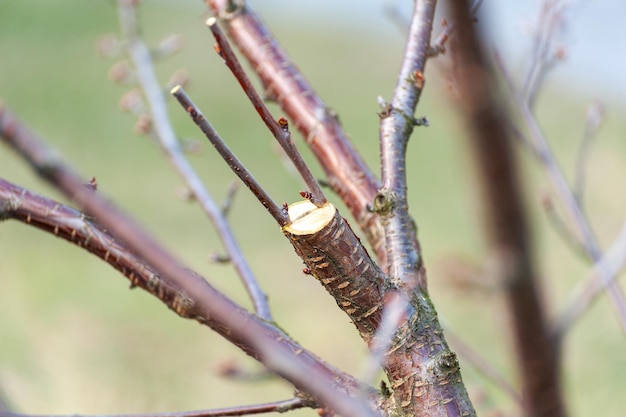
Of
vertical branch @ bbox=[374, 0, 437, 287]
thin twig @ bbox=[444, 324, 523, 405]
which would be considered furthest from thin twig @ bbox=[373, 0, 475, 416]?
thin twig @ bbox=[444, 324, 523, 405]

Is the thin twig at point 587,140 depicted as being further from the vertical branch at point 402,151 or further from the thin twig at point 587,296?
the vertical branch at point 402,151

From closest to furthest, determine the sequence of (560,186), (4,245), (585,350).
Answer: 1. (560,186)
2. (585,350)
3. (4,245)

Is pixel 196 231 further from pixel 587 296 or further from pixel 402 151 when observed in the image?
pixel 587 296

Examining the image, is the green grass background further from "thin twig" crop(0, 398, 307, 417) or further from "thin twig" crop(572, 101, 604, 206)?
"thin twig" crop(0, 398, 307, 417)

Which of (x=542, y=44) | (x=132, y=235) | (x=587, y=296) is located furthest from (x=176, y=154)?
(x=132, y=235)

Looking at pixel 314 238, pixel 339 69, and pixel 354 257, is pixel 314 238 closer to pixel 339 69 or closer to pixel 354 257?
pixel 354 257

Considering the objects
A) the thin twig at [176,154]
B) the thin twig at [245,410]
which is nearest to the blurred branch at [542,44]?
the thin twig at [176,154]

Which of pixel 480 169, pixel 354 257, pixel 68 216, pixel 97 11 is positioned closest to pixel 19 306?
pixel 68 216
